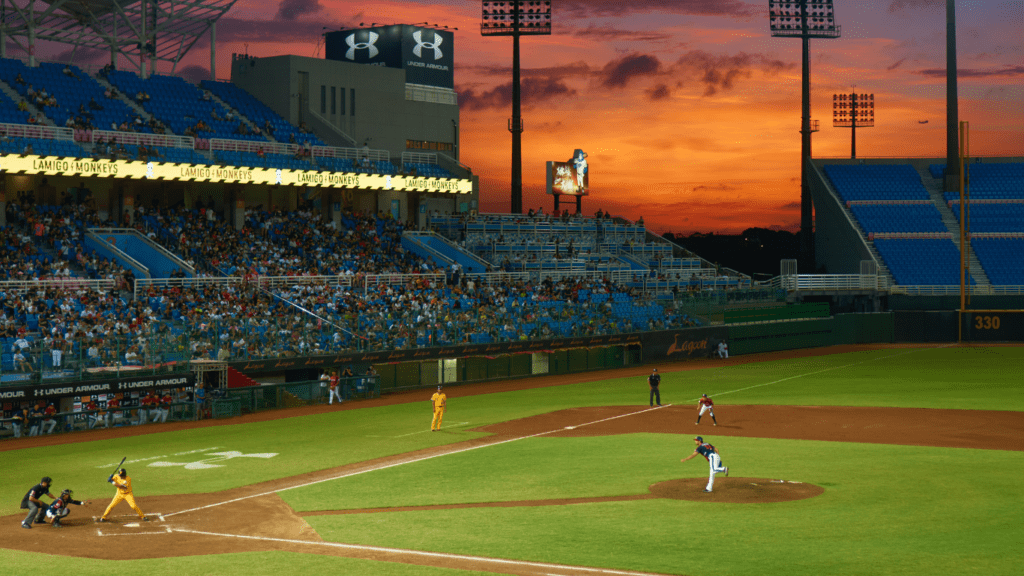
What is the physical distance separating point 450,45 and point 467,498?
189ft

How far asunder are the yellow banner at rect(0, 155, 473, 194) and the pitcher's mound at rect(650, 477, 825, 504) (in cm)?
3227

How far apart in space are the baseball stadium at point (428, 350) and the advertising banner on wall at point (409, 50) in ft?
0.68

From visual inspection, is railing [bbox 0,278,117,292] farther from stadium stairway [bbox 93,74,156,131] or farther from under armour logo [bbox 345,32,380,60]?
under armour logo [bbox 345,32,380,60]

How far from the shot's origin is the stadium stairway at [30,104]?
45.5 meters

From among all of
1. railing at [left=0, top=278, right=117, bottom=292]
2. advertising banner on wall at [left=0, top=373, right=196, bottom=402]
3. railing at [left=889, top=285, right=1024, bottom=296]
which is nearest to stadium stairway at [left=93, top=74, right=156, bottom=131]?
railing at [left=0, top=278, right=117, bottom=292]

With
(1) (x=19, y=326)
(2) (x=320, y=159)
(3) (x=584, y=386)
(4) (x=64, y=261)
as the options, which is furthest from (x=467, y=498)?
(2) (x=320, y=159)

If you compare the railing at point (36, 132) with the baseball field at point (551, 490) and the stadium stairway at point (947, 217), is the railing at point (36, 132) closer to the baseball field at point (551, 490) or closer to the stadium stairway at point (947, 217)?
the baseball field at point (551, 490)

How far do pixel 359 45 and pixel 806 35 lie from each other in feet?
109

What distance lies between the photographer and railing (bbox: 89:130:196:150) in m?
45.8

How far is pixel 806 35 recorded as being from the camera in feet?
248

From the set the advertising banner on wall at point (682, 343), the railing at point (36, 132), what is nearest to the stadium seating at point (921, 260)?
the advertising banner on wall at point (682, 343)

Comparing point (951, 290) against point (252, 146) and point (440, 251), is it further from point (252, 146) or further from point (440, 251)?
point (252, 146)

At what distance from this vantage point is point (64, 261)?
3978 centimetres

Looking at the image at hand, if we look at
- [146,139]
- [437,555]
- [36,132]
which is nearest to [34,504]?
[437,555]
